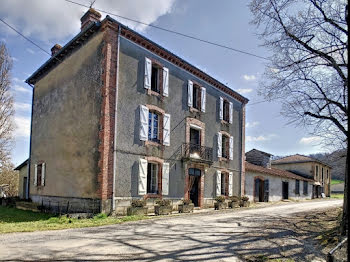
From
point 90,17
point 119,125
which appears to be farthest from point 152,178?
point 90,17

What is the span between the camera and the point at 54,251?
564cm

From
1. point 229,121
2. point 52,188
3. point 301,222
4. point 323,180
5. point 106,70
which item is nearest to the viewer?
point 301,222

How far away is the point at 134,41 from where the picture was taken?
12.9 metres

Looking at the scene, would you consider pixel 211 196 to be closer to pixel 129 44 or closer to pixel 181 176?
pixel 181 176

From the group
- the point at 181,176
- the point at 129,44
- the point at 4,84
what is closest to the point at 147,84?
the point at 129,44

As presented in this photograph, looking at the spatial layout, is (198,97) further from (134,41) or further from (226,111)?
(134,41)

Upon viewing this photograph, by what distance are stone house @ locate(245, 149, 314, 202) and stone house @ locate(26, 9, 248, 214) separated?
4.85 m

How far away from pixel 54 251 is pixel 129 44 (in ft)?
30.8

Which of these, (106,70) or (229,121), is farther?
(229,121)

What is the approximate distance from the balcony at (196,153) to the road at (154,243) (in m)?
6.43

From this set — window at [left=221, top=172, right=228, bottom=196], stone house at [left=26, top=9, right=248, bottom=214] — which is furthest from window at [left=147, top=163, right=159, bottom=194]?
window at [left=221, top=172, right=228, bottom=196]

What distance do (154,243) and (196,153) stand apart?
388 inches

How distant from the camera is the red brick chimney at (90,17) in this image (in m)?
13.3

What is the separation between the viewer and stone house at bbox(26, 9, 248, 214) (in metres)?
11.7
